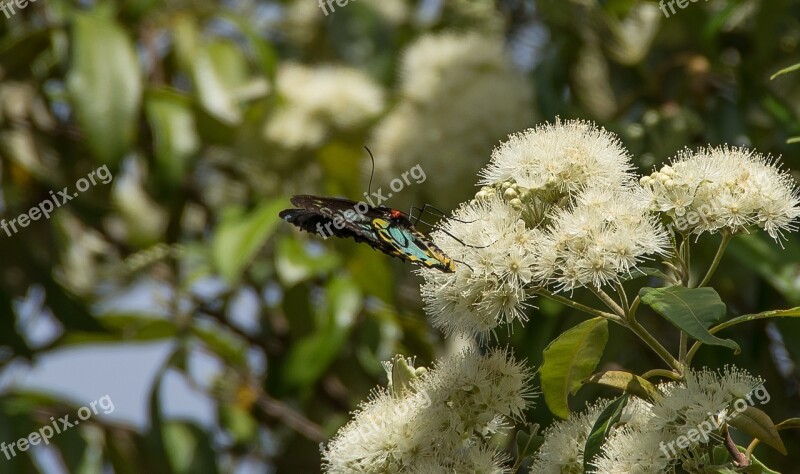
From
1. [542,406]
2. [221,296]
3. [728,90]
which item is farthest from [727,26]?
[542,406]

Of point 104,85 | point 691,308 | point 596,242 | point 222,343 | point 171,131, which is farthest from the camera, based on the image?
point 222,343

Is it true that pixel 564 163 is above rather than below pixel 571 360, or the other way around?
→ above

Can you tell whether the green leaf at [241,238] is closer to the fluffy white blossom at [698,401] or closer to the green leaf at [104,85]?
the green leaf at [104,85]

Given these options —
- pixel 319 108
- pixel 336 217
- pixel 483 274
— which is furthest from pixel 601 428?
pixel 319 108

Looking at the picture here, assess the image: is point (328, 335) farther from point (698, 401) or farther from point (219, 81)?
point (698, 401)

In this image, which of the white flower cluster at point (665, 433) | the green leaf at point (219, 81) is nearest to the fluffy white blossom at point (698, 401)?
the white flower cluster at point (665, 433)

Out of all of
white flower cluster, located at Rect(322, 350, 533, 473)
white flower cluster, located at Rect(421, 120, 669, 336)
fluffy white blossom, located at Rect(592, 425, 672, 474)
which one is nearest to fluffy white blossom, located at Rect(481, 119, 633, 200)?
white flower cluster, located at Rect(421, 120, 669, 336)
